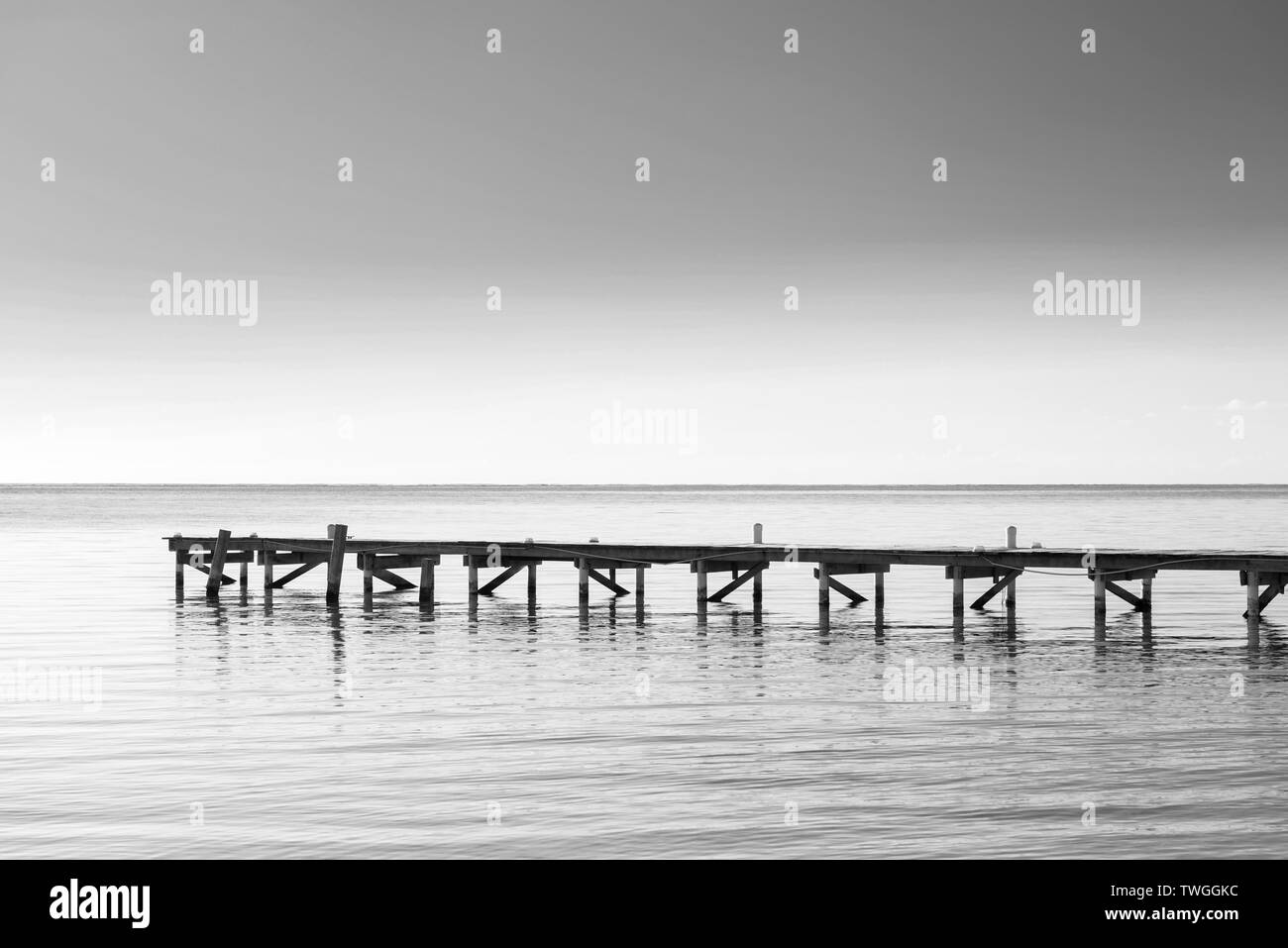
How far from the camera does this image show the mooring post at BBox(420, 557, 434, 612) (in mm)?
36000

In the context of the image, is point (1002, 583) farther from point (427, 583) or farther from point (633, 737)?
point (633, 737)

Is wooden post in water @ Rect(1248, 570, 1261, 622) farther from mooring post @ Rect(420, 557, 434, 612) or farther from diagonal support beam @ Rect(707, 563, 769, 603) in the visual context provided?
mooring post @ Rect(420, 557, 434, 612)

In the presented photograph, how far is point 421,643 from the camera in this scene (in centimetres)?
2723

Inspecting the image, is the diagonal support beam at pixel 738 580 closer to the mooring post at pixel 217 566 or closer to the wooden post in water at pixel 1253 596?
the wooden post in water at pixel 1253 596

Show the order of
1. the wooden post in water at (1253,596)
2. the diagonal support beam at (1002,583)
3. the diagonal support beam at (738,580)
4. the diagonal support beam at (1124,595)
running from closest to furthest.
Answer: the wooden post in water at (1253,596), the diagonal support beam at (1124,595), the diagonal support beam at (1002,583), the diagonal support beam at (738,580)

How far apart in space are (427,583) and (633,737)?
20.4 m

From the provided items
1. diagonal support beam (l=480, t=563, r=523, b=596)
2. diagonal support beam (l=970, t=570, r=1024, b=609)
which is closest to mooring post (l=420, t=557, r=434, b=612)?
diagonal support beam (l=480, t=563, r=523, b=596)

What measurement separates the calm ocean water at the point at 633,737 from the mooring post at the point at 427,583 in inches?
90.8

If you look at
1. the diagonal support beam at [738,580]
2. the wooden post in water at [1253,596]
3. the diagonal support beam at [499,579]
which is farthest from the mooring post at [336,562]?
the wooden post in water at [1253,596]

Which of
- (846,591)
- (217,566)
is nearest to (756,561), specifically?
(846,591)

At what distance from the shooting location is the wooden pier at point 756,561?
28250mm

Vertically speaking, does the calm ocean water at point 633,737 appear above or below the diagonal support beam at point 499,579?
below

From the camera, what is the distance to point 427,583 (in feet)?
119
